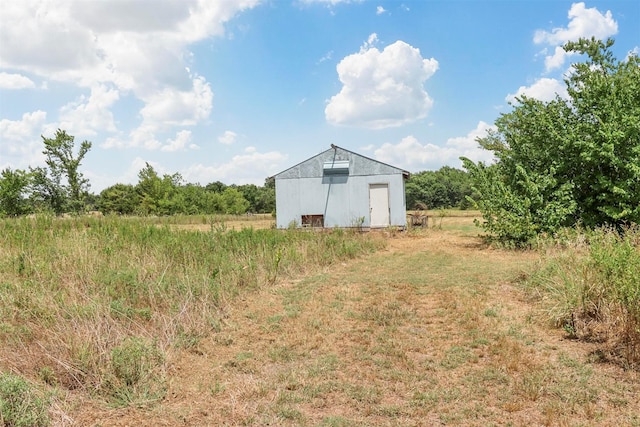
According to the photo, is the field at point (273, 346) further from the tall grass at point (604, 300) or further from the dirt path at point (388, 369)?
the tall grass at point (604, 300)

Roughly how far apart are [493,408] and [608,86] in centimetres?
1153

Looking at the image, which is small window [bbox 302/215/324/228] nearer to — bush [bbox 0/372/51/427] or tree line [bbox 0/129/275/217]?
tree line [bbox 0/129/275/217]

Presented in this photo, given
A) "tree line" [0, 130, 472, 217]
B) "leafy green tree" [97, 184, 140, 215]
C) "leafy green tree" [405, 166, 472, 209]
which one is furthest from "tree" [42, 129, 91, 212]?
"leafy green tree" [405, 166, 472, 209]

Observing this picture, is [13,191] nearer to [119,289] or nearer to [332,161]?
[332,161]

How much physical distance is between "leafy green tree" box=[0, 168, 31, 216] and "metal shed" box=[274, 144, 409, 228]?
20.6 meters

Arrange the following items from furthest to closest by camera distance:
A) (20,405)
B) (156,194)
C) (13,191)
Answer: (156,194) → (13,191) → (20,405)

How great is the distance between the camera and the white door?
1739 cm

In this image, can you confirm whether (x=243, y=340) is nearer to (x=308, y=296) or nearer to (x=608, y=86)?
(x=308, y=296)

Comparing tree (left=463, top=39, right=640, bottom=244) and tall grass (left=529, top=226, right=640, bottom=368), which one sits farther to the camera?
tree (left=463, top=39, right=640, bottom=244)

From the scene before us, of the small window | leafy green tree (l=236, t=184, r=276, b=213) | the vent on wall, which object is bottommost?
the small window

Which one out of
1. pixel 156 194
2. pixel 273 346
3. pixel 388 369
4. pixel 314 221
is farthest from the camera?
pixel 156 194

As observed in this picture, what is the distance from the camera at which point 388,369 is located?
3988 mm

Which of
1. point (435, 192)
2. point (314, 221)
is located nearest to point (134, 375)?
point (314, 221)

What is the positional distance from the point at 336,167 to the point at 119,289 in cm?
1258
